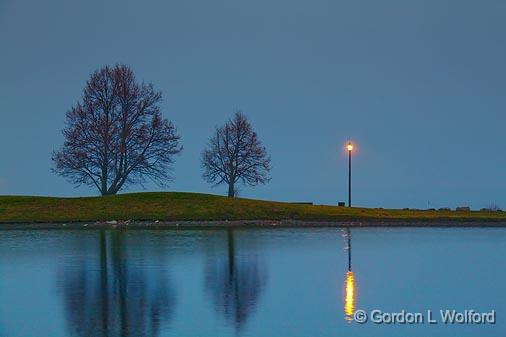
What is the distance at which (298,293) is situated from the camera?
1705 centimetres

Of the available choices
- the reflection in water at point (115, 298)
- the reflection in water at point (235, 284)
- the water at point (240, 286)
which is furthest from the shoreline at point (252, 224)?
the reflection in water at point (115, 298)

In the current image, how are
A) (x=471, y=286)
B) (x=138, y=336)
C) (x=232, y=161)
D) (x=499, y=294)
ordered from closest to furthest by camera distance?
(x=138, y=336), (x=499, y=294), (x=471, y=286), (x=232, y=161)

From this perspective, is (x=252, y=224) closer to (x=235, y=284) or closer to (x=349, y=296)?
(x=235, y=284)

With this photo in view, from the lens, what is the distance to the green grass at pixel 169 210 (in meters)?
45.6

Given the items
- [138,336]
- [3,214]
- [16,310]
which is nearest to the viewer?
[138,336]

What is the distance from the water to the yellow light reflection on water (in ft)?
0.07

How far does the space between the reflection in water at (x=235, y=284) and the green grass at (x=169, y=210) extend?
801 inches

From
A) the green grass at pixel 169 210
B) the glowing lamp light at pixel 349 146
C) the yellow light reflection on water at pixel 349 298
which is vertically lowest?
the yellow light reflection on water at pixel 349 298

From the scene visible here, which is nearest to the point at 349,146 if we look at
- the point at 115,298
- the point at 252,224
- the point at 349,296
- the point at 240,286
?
the point at 252,224

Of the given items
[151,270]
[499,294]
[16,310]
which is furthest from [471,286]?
[16,310]

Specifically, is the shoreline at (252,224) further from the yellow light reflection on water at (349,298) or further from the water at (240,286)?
the yellow light reflection on water at (349,298)

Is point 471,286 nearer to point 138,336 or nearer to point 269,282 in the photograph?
point 269,282

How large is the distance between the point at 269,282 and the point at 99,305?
15.7 feet

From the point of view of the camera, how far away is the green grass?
45.6 metres
